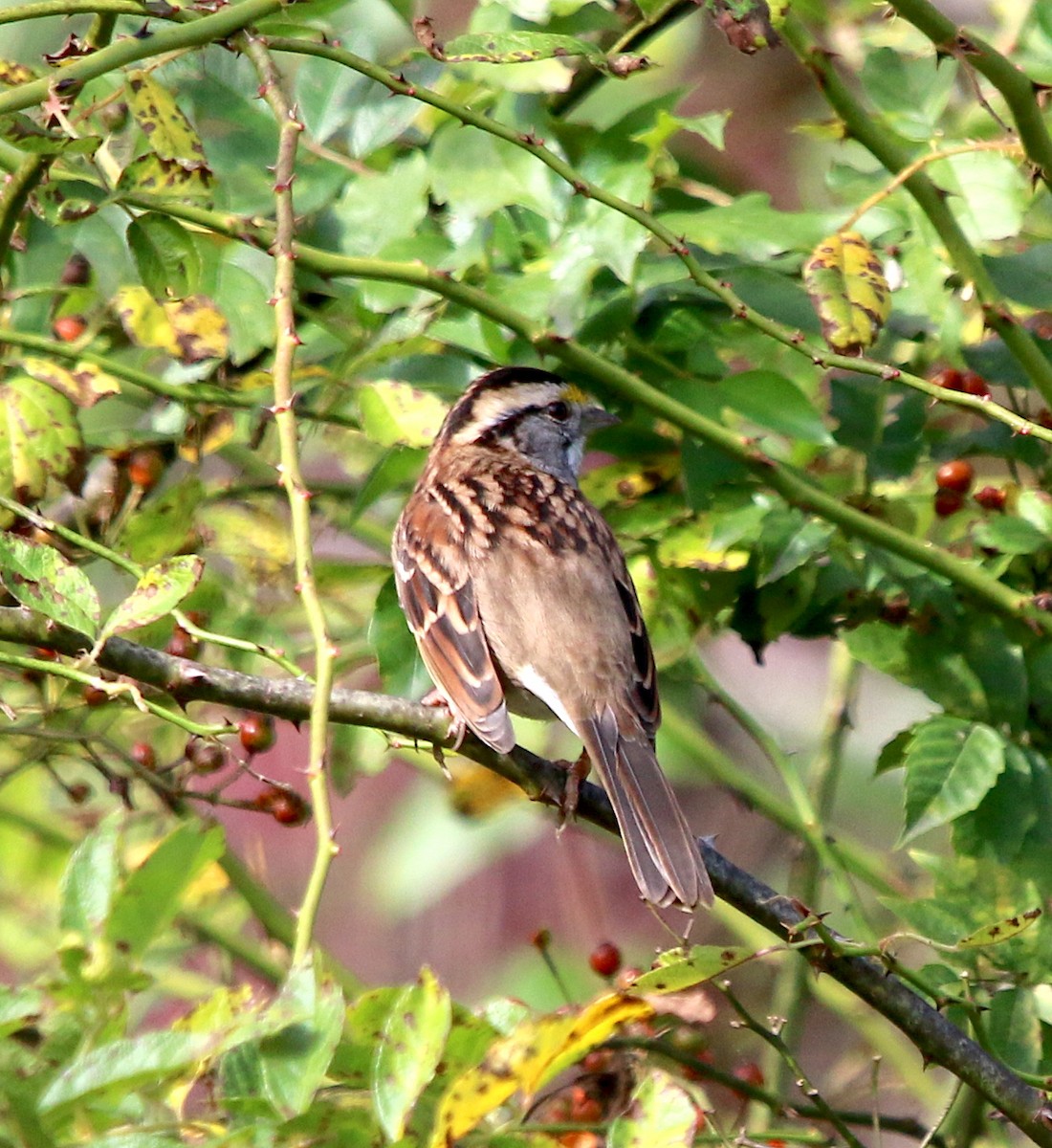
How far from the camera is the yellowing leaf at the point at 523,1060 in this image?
1420mm

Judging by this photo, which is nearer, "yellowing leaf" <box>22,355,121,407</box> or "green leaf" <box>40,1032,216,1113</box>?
"green leaf" <box>40,1032,216,1113</box>

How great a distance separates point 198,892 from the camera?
3.10 meters

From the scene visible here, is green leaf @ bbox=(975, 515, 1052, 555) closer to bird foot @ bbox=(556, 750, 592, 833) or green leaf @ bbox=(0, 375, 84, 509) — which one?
bird foot @ bbox=(556, 750, 592, 833)

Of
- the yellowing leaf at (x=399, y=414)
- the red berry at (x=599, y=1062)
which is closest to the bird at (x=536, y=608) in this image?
the yellowing leaf at (x=399, y=414)

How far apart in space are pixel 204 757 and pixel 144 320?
28.6 inches

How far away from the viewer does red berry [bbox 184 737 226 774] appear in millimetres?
2592

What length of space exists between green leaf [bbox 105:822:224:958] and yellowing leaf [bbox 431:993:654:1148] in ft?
1.01

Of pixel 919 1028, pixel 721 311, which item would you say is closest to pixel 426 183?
pixel 721 311

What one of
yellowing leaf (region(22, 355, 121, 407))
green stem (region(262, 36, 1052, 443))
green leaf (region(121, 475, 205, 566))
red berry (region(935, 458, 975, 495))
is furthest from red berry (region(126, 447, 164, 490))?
red berry (region(935, 458, 975, 495))

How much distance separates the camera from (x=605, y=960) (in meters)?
2.99

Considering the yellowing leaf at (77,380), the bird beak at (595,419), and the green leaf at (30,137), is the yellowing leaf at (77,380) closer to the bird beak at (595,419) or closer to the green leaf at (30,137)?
the green leaf at (30,137)

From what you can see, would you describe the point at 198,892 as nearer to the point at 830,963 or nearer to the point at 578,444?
the point at 578,444

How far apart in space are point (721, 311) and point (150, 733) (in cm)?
143

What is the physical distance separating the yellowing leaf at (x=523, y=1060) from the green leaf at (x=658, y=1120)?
8 cm
